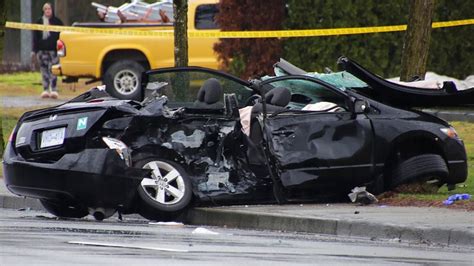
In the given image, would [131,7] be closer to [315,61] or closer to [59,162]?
[315,61]

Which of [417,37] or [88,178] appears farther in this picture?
[417,37]

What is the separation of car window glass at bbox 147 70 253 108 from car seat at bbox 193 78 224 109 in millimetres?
206

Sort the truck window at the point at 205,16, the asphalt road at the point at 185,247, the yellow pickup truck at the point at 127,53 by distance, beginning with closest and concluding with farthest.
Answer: the asphalt road at the point at 185,247, the yellow pickup truck at the point at 127,53, the truck window at the point at 205,16

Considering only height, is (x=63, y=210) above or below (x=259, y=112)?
below

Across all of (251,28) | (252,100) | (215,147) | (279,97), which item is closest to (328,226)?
(215,147)

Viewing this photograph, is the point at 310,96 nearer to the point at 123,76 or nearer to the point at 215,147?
the point at 215,147

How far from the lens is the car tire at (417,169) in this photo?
14.0m

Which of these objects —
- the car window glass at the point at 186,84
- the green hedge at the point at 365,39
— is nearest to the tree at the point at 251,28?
the green hedge at the point at 365,39

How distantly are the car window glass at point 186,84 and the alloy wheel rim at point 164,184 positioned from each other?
1.04 metres

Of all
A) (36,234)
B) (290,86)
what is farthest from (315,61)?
(36,234)

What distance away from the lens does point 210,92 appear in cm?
1383

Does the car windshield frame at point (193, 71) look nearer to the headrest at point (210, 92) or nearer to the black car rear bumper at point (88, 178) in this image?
the headrest at point (210, 92)

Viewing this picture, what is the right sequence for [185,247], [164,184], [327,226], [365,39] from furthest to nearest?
[365,39], [164,184], [327,226], [185,247]

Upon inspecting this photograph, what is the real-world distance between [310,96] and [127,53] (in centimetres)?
1351
